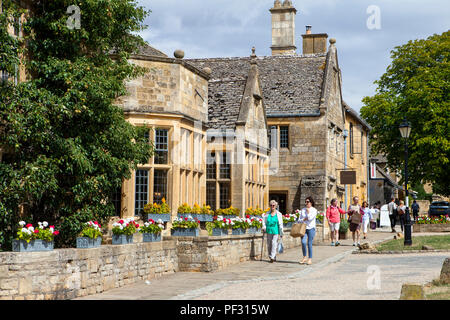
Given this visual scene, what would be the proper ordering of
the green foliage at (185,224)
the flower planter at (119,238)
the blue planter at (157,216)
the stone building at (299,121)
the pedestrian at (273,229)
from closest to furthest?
the flower planter at (119,238), the green foliage at (185,224), the blue planter at (157,216), the pedestrian at (273,229), the stone building at (299,121)

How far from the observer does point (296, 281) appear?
41.8 ft

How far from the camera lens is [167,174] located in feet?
56.4

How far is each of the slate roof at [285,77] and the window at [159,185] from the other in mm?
13720

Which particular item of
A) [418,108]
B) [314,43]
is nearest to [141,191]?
[314,43]

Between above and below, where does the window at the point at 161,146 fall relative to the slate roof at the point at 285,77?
below

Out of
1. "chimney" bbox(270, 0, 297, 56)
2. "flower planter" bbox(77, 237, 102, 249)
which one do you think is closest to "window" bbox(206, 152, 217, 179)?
"flower planter" bbox(77, 237, 102, 249)

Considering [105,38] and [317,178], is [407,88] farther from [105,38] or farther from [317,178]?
[105,38]

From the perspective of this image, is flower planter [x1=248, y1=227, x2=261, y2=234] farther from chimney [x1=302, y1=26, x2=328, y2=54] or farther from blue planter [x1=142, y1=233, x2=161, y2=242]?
chimney [x1=302, y1=26, x2=328, y2=54]

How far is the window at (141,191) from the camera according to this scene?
16.6 m

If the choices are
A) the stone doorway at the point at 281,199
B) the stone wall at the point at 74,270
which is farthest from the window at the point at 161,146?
the stone doorway at the point at 281,199

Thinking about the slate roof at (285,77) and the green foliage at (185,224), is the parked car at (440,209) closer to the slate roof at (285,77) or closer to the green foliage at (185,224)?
the slate roof at (285,77)

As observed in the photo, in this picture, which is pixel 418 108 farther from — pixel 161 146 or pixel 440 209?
pixel 161 146

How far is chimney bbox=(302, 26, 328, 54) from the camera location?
116ft

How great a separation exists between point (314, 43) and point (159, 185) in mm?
21115
